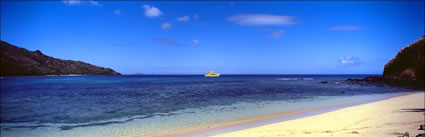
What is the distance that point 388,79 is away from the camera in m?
62.5

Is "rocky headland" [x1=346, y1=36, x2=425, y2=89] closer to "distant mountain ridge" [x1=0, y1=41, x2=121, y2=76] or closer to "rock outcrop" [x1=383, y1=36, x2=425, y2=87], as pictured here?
"rock outcrop" [x1=383, y1=36, x2=425, y2=87]

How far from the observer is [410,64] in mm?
56750

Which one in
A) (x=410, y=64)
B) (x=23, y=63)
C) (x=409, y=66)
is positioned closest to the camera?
(x=410, y=64)

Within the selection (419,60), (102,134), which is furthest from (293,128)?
(419,60)

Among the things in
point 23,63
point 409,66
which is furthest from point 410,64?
point 23,63

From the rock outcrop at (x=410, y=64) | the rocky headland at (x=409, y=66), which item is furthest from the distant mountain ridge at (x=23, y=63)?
the rock outcrop at (x=410, y=64)

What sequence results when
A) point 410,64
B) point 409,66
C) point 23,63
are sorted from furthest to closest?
1. point 23,63
2. point 409,66
3. point 410,64

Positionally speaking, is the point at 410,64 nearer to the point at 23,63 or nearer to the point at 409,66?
the point at 409,66

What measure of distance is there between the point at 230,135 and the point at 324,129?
4.15m

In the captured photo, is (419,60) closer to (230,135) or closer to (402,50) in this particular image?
(402,50)

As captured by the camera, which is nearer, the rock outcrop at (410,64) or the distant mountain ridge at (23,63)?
the rock outcrop at (410,64)

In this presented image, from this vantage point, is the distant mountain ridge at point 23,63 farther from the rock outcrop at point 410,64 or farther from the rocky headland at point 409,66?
the rock outcrop at point 410,64

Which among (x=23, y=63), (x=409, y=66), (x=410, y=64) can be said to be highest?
(x=23, y=63)

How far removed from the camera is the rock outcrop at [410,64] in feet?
176
